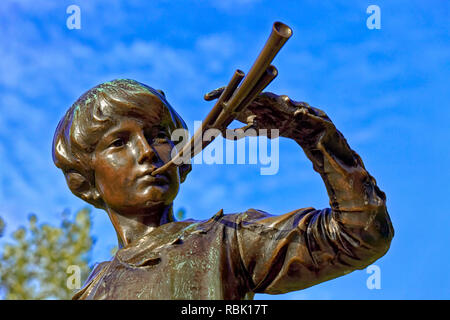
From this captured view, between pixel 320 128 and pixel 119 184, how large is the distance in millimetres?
1357

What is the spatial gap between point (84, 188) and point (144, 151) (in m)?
0.65

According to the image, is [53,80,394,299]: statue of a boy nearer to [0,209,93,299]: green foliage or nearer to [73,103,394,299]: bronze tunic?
[73,103,394,299]: bronze tunic

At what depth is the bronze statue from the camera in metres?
3.27

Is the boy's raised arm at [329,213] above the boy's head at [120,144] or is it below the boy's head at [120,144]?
below

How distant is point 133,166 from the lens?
407 centimetres

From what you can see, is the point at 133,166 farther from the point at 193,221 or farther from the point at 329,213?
the point at 329,213

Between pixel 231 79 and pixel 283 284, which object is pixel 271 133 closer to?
pixel 231 79

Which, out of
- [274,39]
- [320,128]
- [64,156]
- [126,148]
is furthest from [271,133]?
[64,156]

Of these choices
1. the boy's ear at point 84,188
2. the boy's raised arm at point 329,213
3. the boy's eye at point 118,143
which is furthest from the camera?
the boy's ear at point 84,188

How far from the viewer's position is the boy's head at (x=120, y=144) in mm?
4066

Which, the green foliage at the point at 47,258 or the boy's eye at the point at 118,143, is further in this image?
the green foliage at the point at 47,258

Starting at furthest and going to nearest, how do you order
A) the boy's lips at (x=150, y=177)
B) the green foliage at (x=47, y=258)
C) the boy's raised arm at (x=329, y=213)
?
the green foliage at (x=47, y=258) → the boy's lips at (x=150, y=177) → the boy's raised arm at (x=329, y=213)

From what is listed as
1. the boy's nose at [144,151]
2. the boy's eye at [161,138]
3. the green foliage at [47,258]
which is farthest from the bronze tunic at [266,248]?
the green foliage at [47,258]

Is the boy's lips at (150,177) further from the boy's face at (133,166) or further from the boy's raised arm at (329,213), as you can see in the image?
the boy's raised arm at (329,213)
